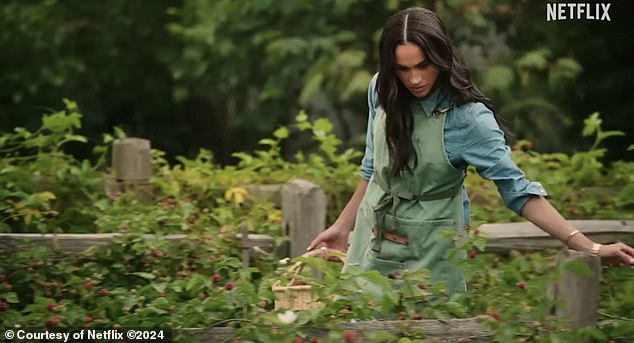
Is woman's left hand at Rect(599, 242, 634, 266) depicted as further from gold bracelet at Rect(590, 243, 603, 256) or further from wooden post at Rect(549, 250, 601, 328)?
wooden post at Rect(549, 250, 601, 328)

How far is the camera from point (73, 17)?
39.2 ft

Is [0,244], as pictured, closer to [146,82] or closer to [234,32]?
[234,32]

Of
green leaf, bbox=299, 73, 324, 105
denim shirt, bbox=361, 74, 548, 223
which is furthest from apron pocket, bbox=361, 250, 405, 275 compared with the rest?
green leaf, bbox=299, 73, 324, 105

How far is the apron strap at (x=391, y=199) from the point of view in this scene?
4.30 m

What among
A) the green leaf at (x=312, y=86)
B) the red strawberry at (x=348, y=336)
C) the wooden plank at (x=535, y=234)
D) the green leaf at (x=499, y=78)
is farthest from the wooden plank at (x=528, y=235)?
the green leaf at (x=312, y=86)

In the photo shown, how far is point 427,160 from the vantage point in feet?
13.9

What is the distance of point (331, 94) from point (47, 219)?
425 cm

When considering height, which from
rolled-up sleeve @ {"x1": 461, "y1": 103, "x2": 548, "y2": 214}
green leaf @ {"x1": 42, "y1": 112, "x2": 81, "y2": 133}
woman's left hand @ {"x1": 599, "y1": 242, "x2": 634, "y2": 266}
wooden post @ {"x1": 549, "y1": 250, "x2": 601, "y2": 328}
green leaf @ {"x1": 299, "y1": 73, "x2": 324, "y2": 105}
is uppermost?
green leaf @ {"x1": 299, "y1": 73, "x2": 324, "y2": 105}

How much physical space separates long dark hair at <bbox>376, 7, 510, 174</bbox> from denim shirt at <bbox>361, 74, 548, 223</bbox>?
5 cm

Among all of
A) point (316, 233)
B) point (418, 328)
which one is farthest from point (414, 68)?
point (316, 233)

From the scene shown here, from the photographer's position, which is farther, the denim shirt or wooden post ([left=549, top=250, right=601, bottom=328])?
the denim shirt

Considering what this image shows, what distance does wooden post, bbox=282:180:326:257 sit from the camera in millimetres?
5840

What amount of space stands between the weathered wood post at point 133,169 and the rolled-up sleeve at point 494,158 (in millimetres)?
2849

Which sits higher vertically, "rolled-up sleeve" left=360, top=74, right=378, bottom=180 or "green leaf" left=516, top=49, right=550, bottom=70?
"green leaf" left=516, top=49, right=550, bottom=70
